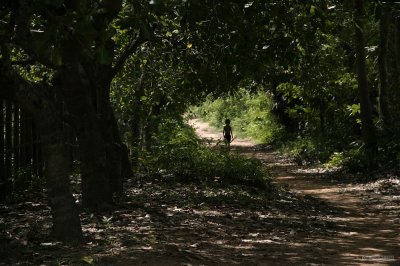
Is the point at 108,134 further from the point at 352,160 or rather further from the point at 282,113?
the point at 282,113

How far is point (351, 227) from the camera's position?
8656 millimetres

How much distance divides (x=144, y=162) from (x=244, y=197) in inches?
185

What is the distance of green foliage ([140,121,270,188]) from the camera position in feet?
42.1

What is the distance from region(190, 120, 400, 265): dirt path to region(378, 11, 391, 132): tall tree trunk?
2.54 m

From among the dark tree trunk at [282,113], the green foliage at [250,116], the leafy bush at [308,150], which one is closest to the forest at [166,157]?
the leafy bush at [308,150]

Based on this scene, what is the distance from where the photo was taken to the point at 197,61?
10.3m

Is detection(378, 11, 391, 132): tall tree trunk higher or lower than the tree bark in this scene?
higher

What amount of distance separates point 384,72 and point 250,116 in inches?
986

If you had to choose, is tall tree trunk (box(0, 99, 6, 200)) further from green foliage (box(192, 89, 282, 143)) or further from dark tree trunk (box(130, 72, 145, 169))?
green foliage (box(192, 89, 282, 143))

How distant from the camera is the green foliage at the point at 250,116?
33.4 meters

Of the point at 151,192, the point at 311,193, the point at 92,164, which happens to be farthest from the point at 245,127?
the point at 92,164

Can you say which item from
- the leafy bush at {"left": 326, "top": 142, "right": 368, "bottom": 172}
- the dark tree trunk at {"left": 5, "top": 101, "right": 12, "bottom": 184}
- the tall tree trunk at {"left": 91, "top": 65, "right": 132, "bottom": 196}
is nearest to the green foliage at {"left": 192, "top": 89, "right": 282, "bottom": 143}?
the leafy bush at {"left": 326, "top": 142, "right": 368, "bottom": 172}

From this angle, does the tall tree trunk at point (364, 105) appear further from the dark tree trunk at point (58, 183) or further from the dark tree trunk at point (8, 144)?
Answer: the dark tree trunk at point (58, 183)

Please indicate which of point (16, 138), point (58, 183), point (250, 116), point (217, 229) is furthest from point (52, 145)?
A: point (250, 116)
